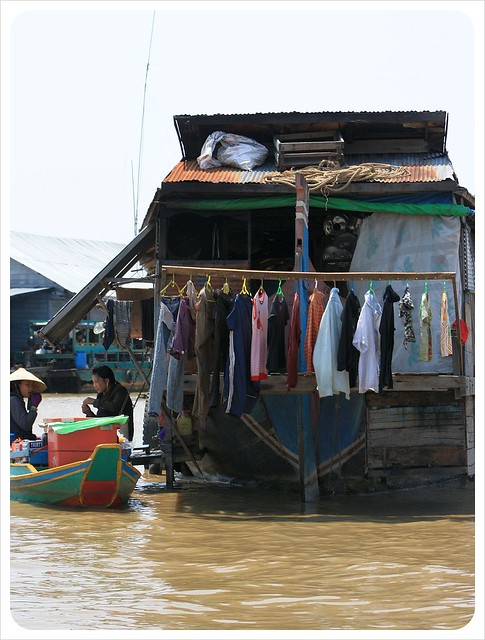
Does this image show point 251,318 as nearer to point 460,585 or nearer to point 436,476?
point 436,476

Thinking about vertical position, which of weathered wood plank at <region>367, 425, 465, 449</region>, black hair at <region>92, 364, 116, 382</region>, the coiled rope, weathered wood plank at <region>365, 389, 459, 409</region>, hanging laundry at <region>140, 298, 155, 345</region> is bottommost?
weathered wood plank at <region>367, 425, 465, 449</region>

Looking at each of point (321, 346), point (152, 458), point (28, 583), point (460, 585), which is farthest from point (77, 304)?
point (460, 585)

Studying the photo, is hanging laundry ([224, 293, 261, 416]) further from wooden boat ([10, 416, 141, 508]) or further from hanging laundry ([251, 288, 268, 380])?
wooden boat ([10, 416, 141, 508])

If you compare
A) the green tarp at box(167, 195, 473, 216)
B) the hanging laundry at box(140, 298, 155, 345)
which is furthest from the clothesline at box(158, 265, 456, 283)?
the hanging laundry at box(140, 298, 155, 345)

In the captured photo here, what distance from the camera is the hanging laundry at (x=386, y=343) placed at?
11.1m

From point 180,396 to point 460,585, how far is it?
476cm

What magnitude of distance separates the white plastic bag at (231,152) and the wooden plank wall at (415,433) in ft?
11.8

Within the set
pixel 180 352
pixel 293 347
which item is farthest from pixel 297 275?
pixel 180 352

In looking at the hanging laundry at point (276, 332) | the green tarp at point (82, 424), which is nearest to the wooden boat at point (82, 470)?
the green tarp at point (82, 424)

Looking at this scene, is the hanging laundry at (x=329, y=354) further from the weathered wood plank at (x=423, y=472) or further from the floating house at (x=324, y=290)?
the weathered wood plank at (x=423, y=472)

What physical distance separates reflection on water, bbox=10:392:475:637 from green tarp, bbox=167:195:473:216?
3.40 m

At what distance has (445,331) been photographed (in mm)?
11539

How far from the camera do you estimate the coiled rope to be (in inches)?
491

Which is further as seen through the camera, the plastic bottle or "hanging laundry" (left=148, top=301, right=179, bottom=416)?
the plastic bottle
